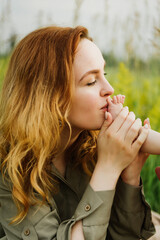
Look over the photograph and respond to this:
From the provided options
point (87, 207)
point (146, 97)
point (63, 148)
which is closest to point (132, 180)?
point (87, 207)

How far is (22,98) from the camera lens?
1493 mm

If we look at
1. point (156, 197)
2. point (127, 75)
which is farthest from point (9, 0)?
point (156, 197)

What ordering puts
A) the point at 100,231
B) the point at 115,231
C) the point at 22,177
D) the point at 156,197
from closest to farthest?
the point at 100,231, the point at 22,177, the point at 115,231, the point at 156,197

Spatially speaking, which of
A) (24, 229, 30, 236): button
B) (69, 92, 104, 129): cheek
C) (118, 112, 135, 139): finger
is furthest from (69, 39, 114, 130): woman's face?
(24, 229, 30, 236): button

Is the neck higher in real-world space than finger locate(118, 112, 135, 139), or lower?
lower

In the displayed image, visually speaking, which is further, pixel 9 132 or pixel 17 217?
pixel 9 132

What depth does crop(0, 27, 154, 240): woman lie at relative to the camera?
4.43 ft

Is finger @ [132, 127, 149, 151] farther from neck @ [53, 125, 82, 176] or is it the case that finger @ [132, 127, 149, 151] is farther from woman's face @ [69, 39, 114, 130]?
neck @ [53, 125, 82, 176]

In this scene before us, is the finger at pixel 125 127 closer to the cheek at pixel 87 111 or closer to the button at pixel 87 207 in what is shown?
the cheek at pixel 87 111

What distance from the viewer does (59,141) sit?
63.5 inches

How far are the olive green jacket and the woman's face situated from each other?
297 millimetres

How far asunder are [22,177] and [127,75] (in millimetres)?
1651

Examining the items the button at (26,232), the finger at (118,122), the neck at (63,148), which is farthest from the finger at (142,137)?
the button at (26,232)

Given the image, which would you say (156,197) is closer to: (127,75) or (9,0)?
(127,75)
